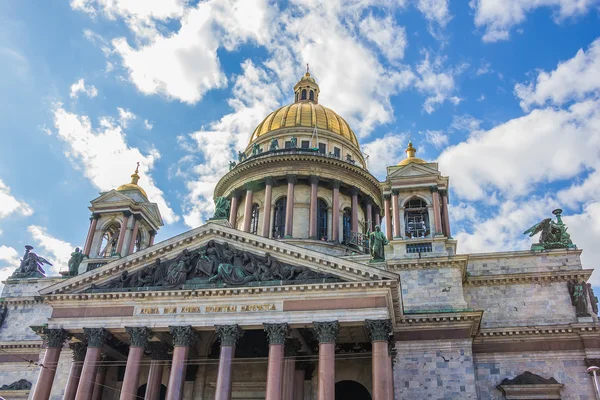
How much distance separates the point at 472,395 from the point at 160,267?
51.6 ft

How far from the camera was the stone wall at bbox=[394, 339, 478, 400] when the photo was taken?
85.7 feet

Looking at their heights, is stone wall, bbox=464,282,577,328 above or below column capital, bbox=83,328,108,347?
above

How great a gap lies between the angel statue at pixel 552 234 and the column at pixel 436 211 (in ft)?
16.9

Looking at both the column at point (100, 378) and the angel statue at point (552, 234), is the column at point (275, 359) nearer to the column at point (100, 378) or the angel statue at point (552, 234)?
the column at point (100, 378)

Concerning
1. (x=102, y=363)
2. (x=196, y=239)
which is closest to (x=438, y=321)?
(x=196, y=239)

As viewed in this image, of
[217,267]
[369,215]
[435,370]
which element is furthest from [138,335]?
[369,215]

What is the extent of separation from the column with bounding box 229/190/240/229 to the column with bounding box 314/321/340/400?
64.8ft

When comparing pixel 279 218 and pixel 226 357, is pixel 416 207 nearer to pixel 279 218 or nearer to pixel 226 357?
pixel 279 218

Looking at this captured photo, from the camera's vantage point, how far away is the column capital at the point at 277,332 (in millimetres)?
24375

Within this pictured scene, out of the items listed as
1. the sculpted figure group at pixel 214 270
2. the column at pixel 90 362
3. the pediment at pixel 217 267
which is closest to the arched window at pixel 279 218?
the pediment at pixel 217 267

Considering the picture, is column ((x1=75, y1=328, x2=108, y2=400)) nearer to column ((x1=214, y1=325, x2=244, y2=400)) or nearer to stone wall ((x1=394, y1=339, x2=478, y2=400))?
column ((x1=214, y1=325, x2=244, y2=400))

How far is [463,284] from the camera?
100 ft

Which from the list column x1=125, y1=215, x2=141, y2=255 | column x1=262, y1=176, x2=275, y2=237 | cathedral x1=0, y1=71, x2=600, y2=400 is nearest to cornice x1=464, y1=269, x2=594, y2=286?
cathedral x1=0, y1=71, x2=600, y2=400

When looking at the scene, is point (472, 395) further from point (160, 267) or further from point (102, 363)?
point (102, 363)
